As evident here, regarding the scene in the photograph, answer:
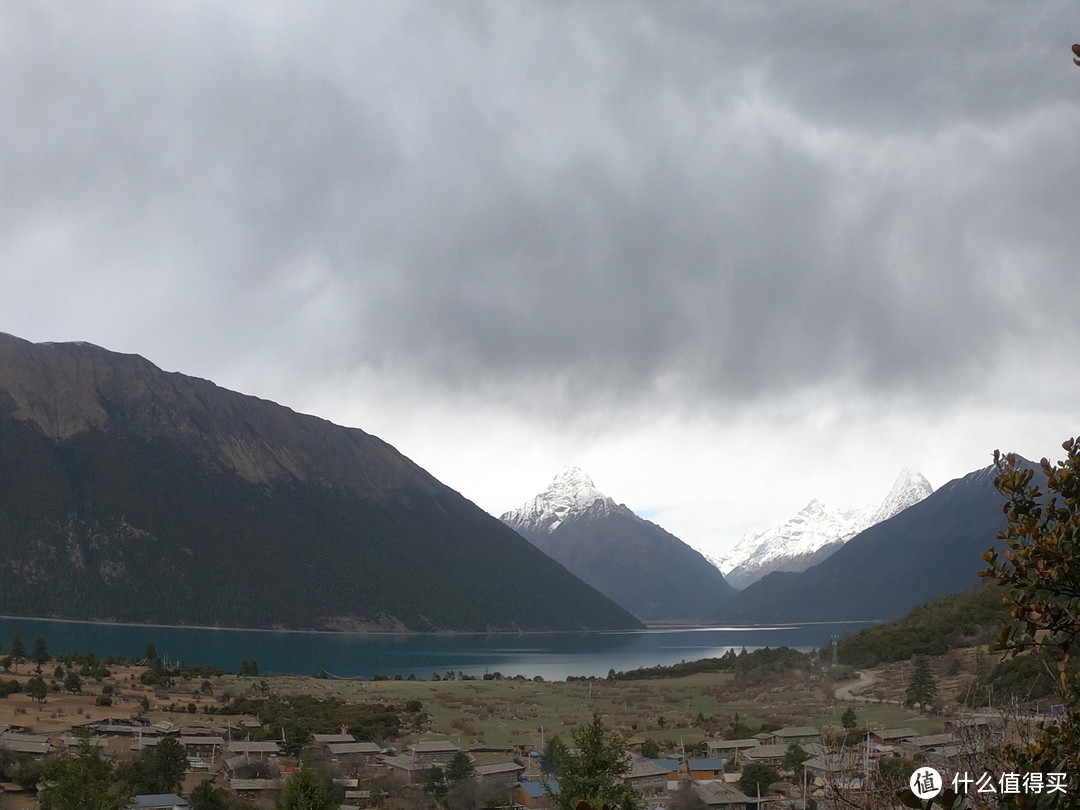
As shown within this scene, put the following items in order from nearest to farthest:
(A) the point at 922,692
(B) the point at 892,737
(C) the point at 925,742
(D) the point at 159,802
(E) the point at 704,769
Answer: (D) the point at 159,802 → (C) the point at 925,742 → (B) the point at 892,737 → (E) the point at 704,769 → (A) the point at 922,692

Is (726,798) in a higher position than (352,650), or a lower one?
higher

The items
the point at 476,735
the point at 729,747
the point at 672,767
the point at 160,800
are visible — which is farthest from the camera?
the point at 476,735

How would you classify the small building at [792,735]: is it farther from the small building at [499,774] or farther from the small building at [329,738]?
the small building at [329,738]

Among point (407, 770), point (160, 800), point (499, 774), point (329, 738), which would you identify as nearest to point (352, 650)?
point (329, 738)

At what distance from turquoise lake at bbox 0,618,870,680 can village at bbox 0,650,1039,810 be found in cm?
3028

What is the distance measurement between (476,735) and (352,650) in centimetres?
9610

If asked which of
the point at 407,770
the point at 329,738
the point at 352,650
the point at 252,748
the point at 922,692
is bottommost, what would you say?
the point at 352,650

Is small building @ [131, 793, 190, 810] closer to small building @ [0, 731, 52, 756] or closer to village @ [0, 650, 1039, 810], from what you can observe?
village @ [0, 650, 1039, 810]

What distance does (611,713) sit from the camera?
176ft

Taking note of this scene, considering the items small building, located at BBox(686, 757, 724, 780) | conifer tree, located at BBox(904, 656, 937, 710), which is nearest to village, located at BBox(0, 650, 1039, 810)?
small building, located at BBox(686, 757, 724, 780)

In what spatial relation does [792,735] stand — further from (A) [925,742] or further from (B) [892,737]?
(A) [925,742]

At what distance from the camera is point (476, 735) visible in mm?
44469

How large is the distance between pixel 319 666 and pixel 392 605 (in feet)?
327

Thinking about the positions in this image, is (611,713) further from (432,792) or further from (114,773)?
(114,773)
